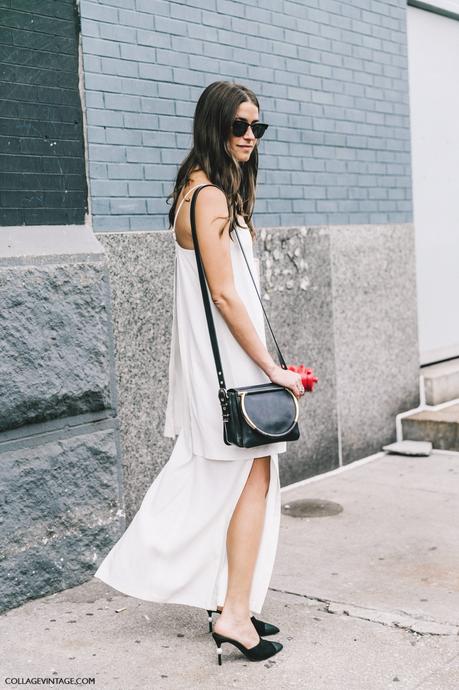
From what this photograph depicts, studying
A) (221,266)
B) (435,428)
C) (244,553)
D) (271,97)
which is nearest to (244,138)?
(221,266)

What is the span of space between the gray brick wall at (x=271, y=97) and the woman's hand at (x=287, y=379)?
5.20 ft

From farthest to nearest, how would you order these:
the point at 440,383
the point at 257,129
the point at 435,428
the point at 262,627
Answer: the point at 440,383 < the point at 435,428 < the point at 262,627 < the point at 257,129

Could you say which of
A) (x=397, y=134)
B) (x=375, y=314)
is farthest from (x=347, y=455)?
(x=397, y=134)

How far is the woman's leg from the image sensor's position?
11.2 feet

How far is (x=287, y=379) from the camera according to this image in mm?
3395

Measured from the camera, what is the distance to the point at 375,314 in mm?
6691

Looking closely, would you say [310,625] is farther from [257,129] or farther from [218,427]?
[257,129]

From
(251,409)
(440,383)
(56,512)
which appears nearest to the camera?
(251,409)

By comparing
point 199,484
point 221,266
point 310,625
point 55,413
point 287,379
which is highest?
point 221,266

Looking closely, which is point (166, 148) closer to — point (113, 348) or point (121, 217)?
point (121, 217)

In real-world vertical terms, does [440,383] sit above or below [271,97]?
below

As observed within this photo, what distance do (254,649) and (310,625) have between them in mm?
418

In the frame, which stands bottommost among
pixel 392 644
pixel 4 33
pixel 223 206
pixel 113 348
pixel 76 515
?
pixel 392 644

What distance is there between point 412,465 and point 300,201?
1811mm
